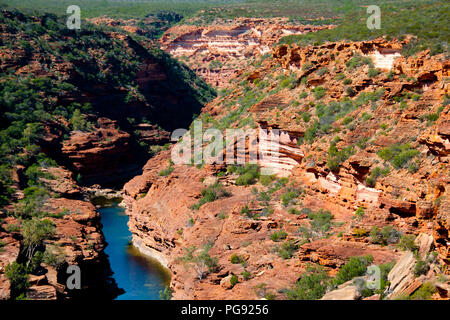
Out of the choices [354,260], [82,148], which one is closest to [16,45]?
[82,148]

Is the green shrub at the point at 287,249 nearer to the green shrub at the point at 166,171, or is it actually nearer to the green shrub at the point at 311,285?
Answer: the green shrub at the point at 311,285

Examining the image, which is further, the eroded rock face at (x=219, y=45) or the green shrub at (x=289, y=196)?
the eroded rock face at (x=219, y=45)

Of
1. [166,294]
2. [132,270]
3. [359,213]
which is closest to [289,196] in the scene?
[359,213]

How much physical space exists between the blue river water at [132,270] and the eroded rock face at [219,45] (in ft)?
175

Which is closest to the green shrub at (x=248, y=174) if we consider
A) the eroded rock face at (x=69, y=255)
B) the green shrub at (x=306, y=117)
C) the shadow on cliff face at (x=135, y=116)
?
the green shrub at (x=306, y=117)

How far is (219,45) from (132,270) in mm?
71461

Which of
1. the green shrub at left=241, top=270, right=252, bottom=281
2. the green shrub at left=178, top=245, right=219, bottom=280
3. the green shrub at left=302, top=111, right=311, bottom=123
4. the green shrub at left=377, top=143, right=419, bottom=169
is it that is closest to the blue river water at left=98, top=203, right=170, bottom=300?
the green shrub at left=178, top=245, right=219, bottom=280

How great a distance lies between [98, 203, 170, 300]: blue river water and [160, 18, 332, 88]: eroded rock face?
175 feet

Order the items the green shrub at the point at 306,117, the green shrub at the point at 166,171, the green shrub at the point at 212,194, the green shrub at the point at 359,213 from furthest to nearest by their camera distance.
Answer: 1. the green shrub at the point at 166,171
2. the green shrub at the point at 212,194
3. the green shrub at the point at 306,117
4. the green shrub at the point at 359,213

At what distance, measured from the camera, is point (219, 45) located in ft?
346

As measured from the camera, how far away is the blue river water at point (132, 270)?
36594 mm

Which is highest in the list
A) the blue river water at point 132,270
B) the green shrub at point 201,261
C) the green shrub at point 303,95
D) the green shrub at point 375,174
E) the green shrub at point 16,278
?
the green shrub at point 303,95

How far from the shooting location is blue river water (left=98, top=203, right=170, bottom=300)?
1441 inches

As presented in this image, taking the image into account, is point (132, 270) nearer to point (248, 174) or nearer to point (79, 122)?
point (248, 174)
